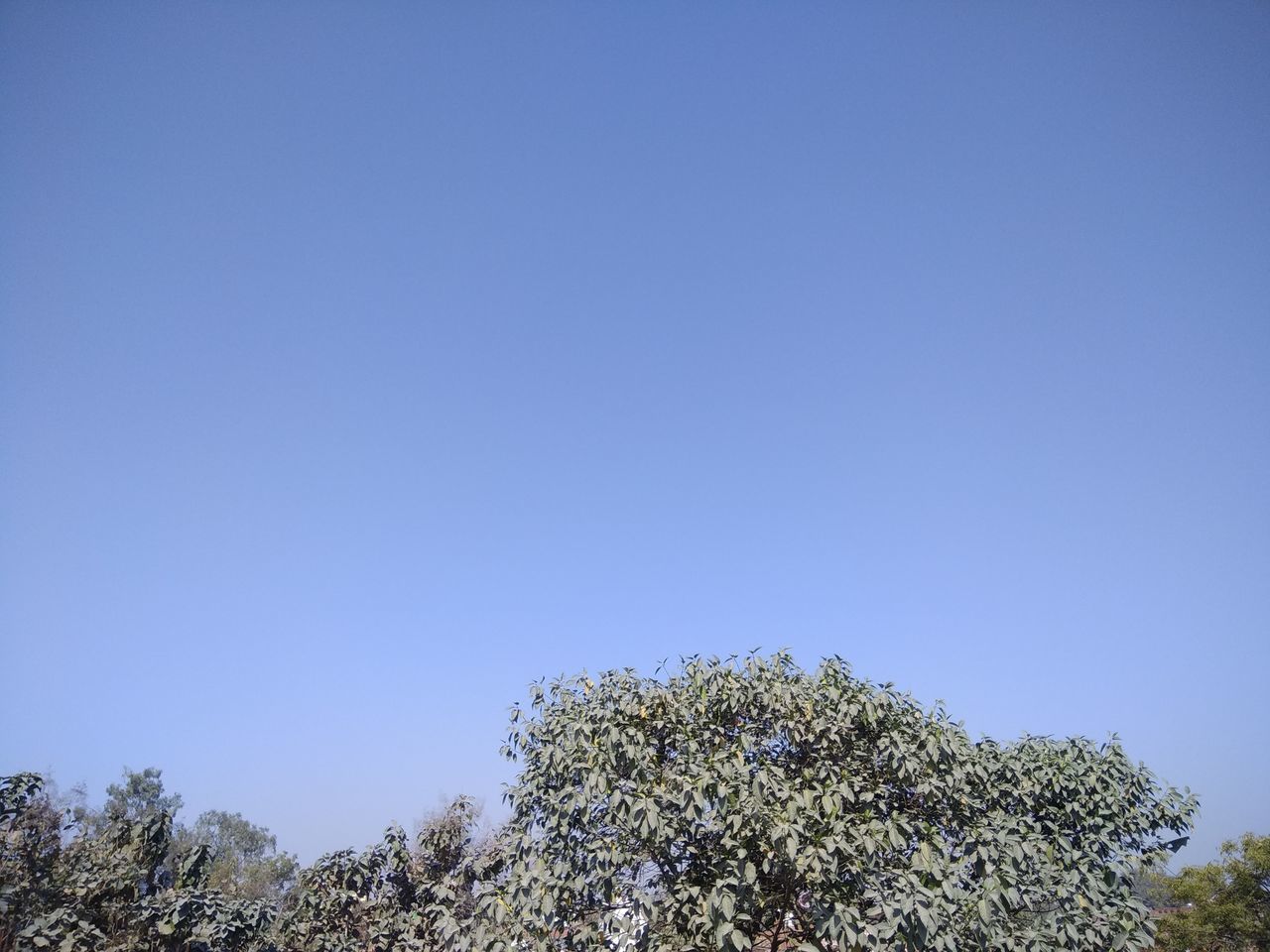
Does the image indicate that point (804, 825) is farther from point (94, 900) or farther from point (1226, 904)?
point (1226, 904)

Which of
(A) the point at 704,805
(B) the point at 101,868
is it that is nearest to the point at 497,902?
(A) the point at 704,805

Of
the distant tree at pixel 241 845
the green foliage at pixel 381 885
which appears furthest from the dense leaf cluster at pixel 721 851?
the distant tree at pixel 241 845

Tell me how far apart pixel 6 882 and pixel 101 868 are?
1.75 meters

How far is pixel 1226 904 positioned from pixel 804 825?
816 inches

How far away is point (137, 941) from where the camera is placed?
9.84 metres

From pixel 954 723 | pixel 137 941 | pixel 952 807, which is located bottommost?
pixel 137 941

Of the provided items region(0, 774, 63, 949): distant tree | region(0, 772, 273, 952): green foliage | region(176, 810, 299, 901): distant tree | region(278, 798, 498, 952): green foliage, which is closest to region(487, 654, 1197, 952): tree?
region(278, 798, 498, 952): green foliage

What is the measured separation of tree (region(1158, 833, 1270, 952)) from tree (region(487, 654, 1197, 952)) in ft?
51.6

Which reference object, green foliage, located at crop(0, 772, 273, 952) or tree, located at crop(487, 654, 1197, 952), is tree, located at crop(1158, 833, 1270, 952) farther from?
green foliage, located at crop(0, 772, 273, 952)

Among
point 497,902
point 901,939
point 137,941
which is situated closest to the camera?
point 901,939

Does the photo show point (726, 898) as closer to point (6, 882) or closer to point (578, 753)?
point (578, 753)

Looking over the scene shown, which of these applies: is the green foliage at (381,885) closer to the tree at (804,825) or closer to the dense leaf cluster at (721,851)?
the dense leaf cluster at (721,851)

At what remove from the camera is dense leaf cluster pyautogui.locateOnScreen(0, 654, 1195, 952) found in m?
7.08

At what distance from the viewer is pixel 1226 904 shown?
66.6ft
